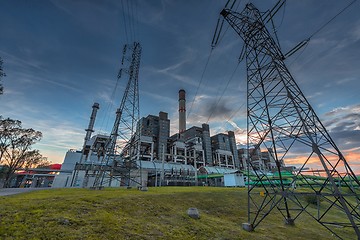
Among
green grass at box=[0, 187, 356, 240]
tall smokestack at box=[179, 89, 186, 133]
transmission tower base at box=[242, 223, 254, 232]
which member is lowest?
transmission tower base at box=[242, 223, 254, 232]

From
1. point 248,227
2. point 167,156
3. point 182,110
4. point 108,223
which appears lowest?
point 248,227

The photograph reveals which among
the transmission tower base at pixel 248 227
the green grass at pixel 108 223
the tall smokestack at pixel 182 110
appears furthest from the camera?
the tall smokestack at pixel 182 110

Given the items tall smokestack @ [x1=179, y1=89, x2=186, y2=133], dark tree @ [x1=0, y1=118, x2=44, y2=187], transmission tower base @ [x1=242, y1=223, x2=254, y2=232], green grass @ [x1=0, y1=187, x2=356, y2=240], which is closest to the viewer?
green grass @ [x1=0, y1=187, x2=356, y2=240]

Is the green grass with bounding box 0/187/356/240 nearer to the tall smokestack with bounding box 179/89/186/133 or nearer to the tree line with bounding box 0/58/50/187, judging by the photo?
the tree line with bounding box 0/58/50/187

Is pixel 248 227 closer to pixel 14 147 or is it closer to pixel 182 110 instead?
pixel 14 147

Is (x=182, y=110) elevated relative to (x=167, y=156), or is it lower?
elevated

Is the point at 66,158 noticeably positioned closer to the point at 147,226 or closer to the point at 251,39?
the point at 147,226

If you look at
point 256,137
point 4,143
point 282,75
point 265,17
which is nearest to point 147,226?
point 256,137

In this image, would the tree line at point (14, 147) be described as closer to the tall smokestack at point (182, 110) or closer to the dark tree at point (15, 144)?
the dark tree at point (15, 144)

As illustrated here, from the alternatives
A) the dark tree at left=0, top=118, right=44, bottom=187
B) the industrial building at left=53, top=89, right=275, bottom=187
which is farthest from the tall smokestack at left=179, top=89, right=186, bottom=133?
the dark tree at left=0, top=118, right=44, bottom=187

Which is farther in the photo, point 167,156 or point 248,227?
point 167,156

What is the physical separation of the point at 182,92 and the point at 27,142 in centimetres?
5861

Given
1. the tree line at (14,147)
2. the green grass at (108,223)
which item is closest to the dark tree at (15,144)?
the tree line at (14,147)

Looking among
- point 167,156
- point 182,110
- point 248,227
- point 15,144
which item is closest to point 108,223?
point 248,227
